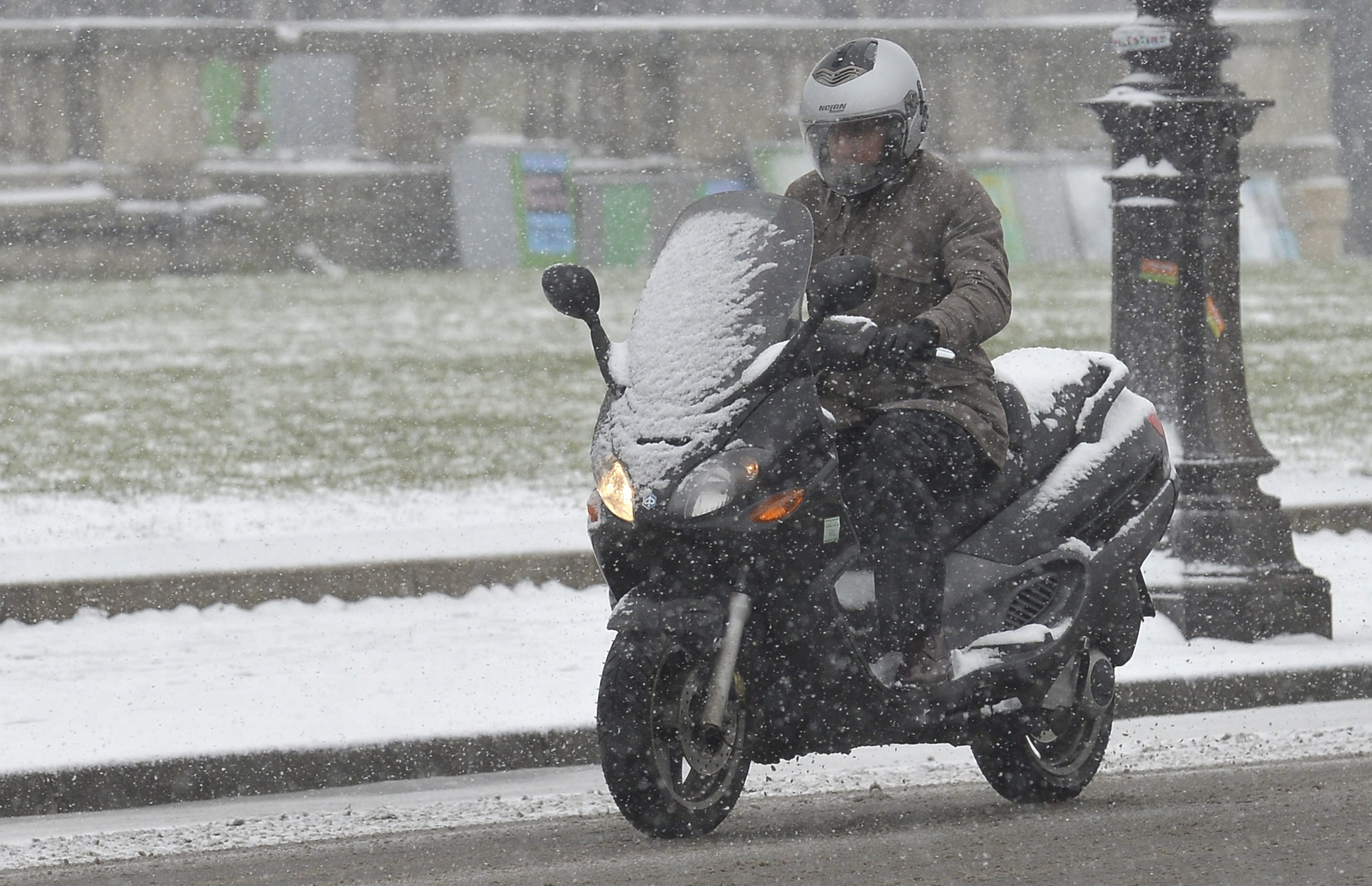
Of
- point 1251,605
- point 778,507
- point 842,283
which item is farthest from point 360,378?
point 842,283

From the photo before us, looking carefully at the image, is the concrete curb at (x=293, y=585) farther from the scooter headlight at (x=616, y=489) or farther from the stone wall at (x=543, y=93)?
the stone wall at (x=543, y=93)

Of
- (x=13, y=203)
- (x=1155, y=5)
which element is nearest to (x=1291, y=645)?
(x=1155, y=5)

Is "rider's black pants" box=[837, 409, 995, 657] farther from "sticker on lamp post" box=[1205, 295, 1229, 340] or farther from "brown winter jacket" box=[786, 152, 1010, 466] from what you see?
"sticker on lamp post" box=[1205, 295, 1229, 340]

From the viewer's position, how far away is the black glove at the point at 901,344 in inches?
190

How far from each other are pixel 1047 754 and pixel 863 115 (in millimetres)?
1622

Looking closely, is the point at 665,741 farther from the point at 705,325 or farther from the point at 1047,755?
the point at 1047,755

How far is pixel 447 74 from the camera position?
32.5m

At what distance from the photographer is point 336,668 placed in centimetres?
748

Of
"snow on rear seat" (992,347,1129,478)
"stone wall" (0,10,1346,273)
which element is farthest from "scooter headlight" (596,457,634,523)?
"stone wall" (0,10,1346,273)

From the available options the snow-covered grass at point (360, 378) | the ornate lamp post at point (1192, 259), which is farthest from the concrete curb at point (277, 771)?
the snow-covered grass at point (360, 378)

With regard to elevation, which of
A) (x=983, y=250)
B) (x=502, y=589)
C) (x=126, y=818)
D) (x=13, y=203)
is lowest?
(x=13, y=203)

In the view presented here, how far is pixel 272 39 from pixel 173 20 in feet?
4.54

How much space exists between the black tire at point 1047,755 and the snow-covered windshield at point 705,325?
3.68ft

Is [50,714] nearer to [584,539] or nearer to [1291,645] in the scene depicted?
[584,539]
